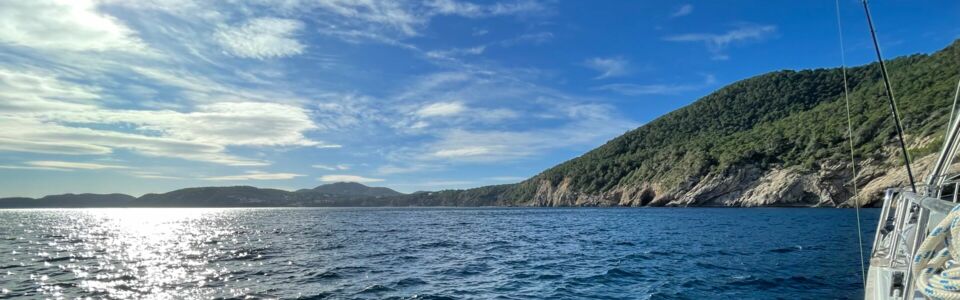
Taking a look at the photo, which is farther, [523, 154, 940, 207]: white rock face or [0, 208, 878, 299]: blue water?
[523, 154, 940, 207]: white rock face

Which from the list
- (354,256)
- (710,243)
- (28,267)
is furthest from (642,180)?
(28,267)

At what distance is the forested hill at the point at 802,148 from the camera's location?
324 ft

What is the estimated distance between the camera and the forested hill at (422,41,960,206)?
9888 centimetres

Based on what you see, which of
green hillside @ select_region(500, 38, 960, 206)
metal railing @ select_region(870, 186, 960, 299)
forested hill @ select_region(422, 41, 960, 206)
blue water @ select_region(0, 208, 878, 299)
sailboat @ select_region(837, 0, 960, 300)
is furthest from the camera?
green hillside @ select_region(500, 38, 960, 206)

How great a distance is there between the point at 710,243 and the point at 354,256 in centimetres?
2760

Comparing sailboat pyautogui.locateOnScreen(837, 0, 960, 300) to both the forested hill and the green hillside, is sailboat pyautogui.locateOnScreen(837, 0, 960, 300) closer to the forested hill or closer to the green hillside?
the forested hill

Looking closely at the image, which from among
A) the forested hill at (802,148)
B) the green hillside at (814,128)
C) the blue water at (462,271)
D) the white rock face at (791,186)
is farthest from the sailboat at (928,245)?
the green hillside at (814,128)

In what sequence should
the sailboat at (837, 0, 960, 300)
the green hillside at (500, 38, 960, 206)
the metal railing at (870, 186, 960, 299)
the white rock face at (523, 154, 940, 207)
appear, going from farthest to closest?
the green hillside at (500, 38, 960, 206), the white rock face at (523, 154, 940, 207), the metal railing at (870, 186, 960, 299), the sailboat at (837, 0, 960, 300)

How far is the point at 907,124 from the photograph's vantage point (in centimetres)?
9988

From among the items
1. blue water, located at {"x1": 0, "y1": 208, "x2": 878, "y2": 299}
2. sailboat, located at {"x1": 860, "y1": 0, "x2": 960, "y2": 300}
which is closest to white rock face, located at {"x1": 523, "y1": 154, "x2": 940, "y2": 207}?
blue water, located at {"x1": 0, "y1": 208, "x2": 878, "y2": 299}

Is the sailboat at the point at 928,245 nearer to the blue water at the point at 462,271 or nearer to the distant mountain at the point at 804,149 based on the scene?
the blue water at the point at 462,271

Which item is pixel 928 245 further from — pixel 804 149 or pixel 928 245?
pixel 804 149

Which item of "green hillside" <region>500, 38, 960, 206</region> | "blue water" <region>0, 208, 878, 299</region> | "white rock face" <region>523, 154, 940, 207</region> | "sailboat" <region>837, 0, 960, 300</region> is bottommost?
"blue water" <region>0, 208, 878, 299</region>

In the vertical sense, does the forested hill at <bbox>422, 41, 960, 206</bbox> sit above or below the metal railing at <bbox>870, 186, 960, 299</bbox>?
above
